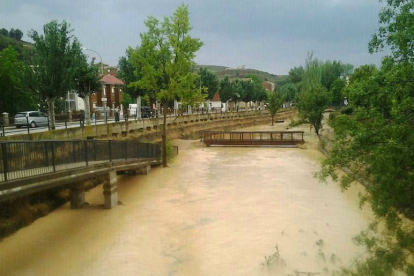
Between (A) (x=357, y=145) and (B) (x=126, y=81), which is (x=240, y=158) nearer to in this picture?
(B) (x=126, y=81)

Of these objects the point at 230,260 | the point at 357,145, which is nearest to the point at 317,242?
the point at 230,260

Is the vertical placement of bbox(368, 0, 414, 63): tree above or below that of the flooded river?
above

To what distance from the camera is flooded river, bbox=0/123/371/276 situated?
37.1ft

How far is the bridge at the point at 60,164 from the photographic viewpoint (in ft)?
33.4

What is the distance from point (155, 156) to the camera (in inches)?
1093

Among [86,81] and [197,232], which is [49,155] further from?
[86,81]

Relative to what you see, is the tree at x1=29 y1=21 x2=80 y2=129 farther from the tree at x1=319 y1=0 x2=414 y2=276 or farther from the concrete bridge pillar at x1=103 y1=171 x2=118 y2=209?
the tree at x1=319 y1=0 x2=414 y2=276

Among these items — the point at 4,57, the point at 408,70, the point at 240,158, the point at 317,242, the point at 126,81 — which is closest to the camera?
A: the point at 408,70

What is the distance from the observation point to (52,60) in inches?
867

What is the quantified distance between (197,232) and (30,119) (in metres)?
21.5

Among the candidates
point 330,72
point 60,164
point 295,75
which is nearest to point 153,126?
point 60,164

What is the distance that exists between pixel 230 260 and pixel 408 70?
7.85 meters

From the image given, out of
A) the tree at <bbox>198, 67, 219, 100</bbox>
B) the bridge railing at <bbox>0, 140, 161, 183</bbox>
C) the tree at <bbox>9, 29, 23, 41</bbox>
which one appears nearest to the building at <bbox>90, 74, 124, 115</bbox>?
the tree at <bbox>198, 67, 219, 100</bbox>

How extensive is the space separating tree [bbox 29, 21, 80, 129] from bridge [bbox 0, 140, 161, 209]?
611 centimetres
